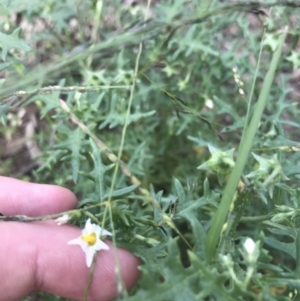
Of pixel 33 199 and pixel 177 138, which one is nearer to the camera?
pixel 33 199

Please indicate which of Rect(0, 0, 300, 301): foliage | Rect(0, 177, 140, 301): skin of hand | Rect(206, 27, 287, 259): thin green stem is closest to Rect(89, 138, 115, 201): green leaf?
Rect(0, 0, 300, 301): foliage

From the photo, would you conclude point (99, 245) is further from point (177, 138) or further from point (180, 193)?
point (177, 138)

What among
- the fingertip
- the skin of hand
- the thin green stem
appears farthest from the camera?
the fingertip

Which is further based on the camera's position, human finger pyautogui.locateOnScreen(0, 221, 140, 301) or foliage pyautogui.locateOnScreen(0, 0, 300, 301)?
human finger pyautogui.locateOnScreen(0, 221, 140, 301)

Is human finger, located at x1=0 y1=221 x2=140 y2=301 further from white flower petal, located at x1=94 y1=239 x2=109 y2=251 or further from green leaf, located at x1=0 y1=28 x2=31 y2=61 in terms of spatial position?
green leaf, located at x1=0 y1=28 x2=31 y2=61

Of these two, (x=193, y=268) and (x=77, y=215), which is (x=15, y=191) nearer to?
(x=77, y=215)

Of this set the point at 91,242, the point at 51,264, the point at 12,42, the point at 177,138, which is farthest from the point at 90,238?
the point at 177,138

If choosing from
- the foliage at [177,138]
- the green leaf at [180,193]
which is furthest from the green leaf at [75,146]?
the green leaf at [180,193]
